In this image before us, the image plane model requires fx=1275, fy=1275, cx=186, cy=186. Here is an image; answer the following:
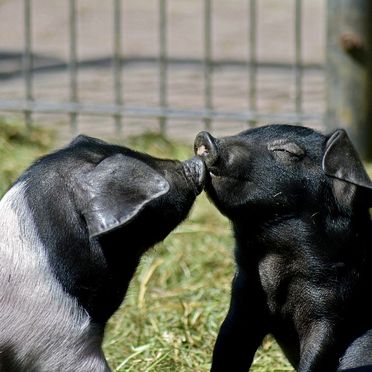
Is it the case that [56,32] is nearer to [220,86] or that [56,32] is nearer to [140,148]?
[220,86]

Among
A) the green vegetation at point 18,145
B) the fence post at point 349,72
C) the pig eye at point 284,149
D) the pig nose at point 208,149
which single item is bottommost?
the green vegetation at point 18,145

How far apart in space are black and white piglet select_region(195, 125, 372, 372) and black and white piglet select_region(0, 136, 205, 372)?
1.85 feet

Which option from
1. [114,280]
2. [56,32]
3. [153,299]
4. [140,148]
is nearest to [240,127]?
[140,148]

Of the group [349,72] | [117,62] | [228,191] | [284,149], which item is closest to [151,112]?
[117,62]

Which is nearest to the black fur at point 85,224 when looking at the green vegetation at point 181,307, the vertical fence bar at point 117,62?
the green vegetation at point 181,307

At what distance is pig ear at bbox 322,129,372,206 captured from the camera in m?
5.02

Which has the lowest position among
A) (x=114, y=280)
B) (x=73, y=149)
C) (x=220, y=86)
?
(x=220, y=86)

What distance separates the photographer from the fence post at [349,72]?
812 centimetres

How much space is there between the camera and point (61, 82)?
11.0 m

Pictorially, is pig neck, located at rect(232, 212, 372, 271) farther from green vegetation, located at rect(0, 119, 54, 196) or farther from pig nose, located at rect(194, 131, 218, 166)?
green vegetation, located at rect(0, 119, 54, 196)

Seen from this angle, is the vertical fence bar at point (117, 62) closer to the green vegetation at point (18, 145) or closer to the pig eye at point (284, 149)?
the green vegetation at point (18, 145)

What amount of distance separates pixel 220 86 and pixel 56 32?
2.43 meters

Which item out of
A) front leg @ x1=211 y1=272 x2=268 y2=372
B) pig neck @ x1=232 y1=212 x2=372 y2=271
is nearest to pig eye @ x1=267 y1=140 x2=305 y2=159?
pig neck @ x1=232 y1=212 x2=372 y2=271

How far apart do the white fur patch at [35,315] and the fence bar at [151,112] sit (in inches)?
165
